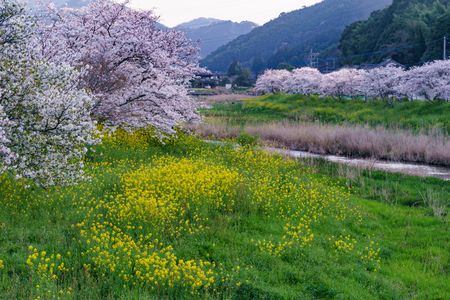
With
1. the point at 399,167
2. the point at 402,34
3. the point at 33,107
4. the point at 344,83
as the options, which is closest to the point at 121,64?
the point at 33,107

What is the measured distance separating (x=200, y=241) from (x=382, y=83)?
43888 mm

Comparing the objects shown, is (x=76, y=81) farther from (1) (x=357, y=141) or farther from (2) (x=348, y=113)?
(2) (x=348, y=113)

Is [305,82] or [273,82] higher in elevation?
[273,82]

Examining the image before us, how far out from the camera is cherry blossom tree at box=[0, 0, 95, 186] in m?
10.0

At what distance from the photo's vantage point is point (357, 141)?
90.2 feet

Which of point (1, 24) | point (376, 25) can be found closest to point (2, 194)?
point (1, 24)

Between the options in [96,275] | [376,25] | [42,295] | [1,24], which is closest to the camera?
[42,295]

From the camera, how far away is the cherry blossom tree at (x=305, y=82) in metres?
67.2

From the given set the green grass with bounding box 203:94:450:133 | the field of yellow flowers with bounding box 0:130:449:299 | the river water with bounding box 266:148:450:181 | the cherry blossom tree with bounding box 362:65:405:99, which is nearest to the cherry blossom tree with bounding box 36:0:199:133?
the field of yellow flowers with bounding box 0:130:449:299

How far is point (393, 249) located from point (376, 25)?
Result: 94865 mm

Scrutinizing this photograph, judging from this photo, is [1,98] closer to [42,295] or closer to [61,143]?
[61,143]

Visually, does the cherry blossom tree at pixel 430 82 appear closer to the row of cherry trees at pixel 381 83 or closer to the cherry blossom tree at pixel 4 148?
the row of cherry trees at pixel 381 83

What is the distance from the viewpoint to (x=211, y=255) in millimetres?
9938

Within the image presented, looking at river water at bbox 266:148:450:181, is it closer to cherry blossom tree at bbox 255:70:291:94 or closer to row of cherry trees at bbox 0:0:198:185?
row of cherry trees at bbox 0:0:198:185
